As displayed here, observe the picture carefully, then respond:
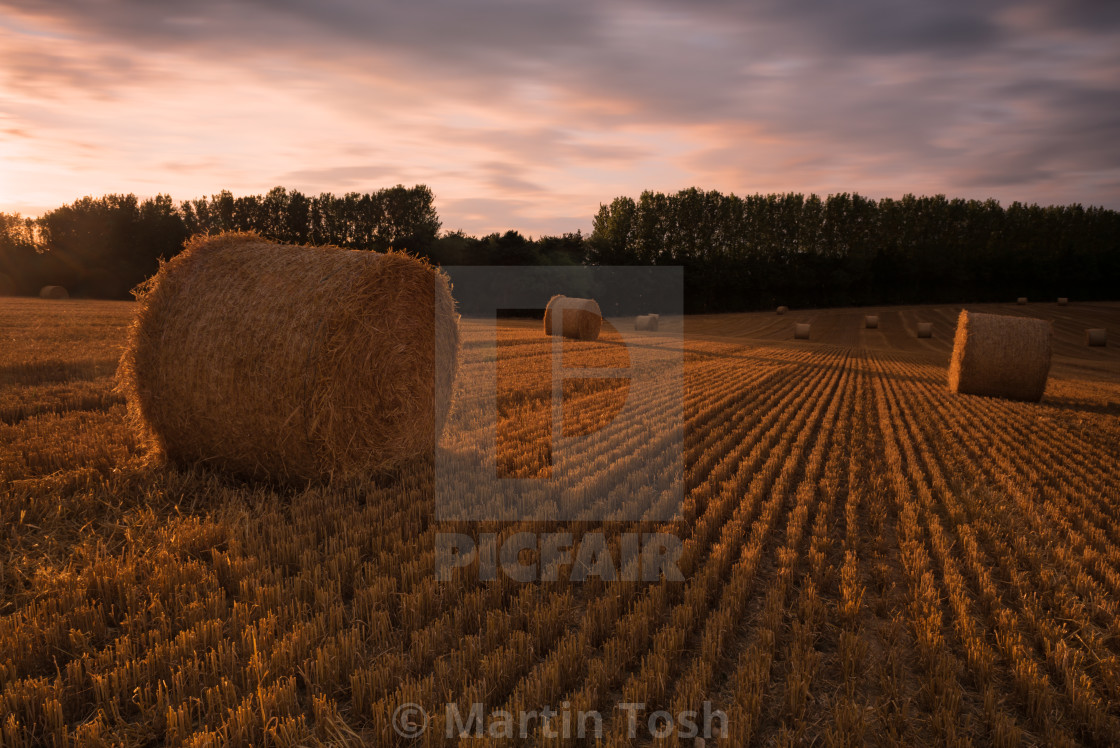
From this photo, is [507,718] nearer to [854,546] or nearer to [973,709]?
[973,709]

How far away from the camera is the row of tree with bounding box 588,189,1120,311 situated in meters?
61.7

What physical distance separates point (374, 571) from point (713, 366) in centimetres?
1652

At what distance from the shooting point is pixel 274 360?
6.02m

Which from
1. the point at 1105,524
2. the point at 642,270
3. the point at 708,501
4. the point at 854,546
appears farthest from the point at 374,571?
the point at 642,270

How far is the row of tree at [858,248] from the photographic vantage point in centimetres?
6169

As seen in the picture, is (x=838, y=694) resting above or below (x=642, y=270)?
below

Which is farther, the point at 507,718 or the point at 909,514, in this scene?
the point at 909,514

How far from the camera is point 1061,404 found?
1405 centimetres

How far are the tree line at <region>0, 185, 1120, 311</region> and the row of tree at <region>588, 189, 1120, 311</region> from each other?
16 cm

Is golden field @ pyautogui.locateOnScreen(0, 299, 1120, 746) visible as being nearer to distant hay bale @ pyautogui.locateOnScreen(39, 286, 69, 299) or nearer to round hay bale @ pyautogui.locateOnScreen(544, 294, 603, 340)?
round hay bale @ pyautogui.locateOnScreen(544, 294, 603, 340)

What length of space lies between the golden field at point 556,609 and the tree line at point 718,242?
51.6 metres

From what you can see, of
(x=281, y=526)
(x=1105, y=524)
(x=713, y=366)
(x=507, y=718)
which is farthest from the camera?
(x=713, y=366)

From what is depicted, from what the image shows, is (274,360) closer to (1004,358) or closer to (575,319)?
(1004,358)

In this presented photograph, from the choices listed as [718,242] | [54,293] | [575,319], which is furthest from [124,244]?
[718,242]
